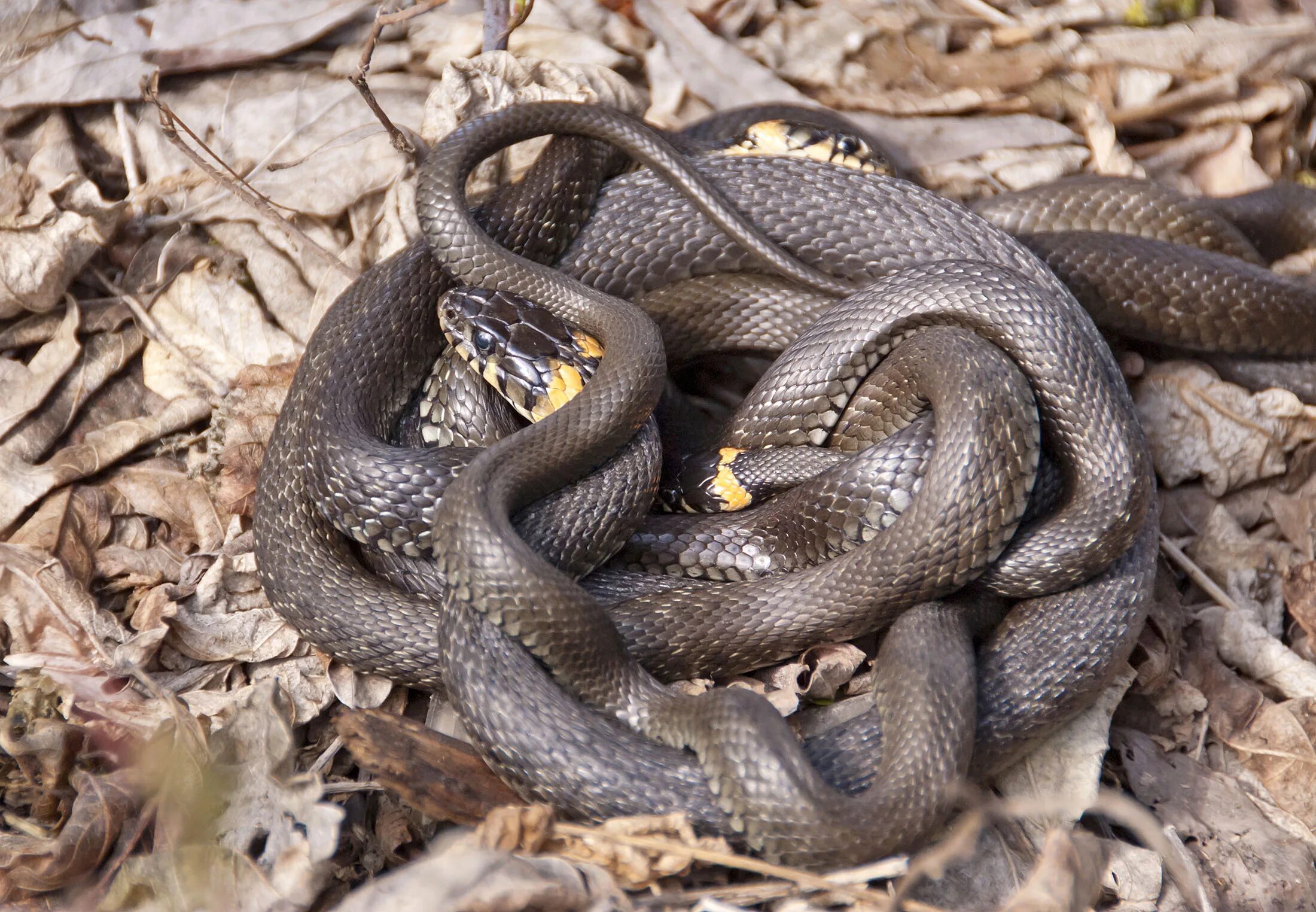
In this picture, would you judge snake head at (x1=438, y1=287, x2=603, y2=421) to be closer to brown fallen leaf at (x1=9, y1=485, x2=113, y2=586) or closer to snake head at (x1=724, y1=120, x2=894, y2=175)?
snake head at (x1=724, y1=120, x2=894, y2=175)

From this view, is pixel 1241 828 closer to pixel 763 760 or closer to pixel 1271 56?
pixel 763 760

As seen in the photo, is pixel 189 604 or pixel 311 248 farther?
pixel 311 248

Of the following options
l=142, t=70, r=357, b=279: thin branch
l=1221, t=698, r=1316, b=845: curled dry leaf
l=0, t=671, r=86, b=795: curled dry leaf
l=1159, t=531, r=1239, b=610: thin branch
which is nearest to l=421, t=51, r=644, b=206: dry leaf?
l=142, t=70, r=357, b=279: thin branch

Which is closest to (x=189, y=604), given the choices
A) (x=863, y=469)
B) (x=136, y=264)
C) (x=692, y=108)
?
(x=136, y=264)

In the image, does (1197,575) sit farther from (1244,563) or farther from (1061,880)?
(1061,880)

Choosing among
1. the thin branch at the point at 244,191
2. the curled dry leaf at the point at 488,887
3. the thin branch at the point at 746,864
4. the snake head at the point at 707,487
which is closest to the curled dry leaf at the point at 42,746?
the curled dry leaf at the point at 488,887
